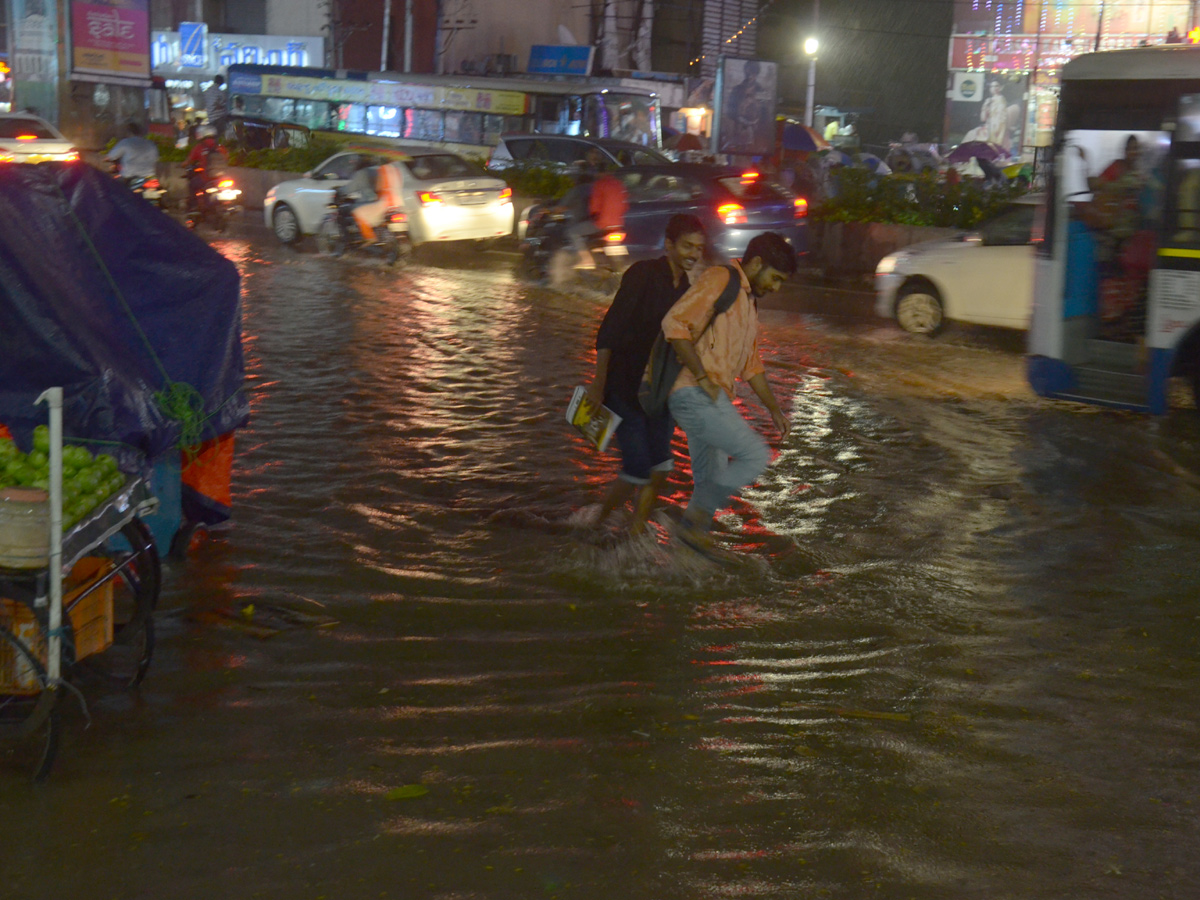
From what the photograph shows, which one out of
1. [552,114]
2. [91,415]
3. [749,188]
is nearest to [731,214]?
[749,188]

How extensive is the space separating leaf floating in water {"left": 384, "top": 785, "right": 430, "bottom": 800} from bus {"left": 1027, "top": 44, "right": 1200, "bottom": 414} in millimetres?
7632

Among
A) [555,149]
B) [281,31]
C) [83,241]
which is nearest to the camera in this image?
[83,241]

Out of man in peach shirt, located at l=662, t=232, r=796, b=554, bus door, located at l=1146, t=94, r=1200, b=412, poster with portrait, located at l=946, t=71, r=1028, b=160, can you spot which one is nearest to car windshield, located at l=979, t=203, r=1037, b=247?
bus door, located at l=1146, t=94, r=1200, b=412

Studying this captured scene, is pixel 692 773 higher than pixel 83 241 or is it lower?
lower

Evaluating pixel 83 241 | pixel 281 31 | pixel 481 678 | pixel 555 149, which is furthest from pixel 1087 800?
pixel 281 31

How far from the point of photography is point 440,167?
19.6 metres

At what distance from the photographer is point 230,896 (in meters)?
3.48

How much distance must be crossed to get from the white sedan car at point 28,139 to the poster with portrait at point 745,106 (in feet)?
48.1

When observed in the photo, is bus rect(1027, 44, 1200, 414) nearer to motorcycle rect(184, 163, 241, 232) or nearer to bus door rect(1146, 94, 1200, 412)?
bus door rect(1146, 94, 1200, 412)

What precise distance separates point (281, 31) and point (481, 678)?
163ft

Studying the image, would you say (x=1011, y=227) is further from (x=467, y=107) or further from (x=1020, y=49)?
(x=1020, y=49)

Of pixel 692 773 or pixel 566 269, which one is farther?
pixel 566 269

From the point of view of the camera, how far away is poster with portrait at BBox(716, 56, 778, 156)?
31516mm

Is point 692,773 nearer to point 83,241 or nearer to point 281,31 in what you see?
point 83,241
